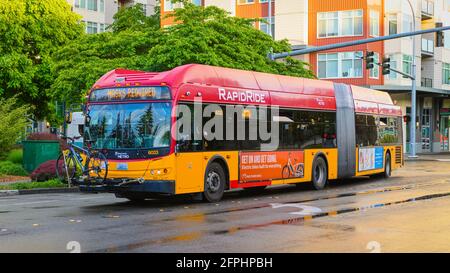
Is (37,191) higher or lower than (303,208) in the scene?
lower

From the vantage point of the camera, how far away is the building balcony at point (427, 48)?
59.6m

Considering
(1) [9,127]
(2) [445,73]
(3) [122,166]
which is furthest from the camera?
(2) [445,73]

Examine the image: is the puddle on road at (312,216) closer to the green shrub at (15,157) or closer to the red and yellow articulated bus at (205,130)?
the red and yellow articulated bus at (205,130)

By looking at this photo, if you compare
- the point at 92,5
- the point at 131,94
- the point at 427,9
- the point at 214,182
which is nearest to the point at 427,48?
the point at 427,9

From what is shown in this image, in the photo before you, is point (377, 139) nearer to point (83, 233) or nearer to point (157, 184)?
point (157, 184)

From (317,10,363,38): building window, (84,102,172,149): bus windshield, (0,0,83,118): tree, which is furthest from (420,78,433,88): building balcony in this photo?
(84,102,172,149): bus windshield

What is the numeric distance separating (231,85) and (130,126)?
3.16 meters

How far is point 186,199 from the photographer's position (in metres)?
17.7

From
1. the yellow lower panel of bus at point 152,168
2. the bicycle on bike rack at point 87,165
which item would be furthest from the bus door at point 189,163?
the bicycle on bike rack at point 87,165

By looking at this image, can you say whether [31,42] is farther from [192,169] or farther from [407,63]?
[192,169]

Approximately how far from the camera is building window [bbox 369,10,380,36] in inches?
2050

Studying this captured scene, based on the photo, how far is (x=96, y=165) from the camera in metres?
15.7

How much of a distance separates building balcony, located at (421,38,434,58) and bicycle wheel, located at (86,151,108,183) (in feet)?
160

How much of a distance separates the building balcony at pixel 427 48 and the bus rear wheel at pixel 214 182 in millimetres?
46456
